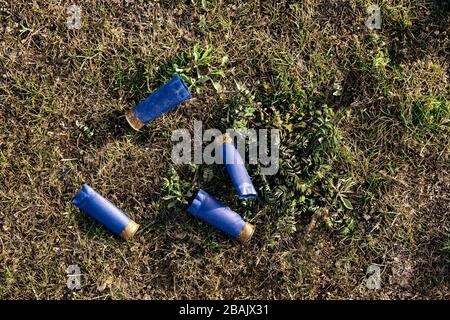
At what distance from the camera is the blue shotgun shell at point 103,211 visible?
3.96 meters

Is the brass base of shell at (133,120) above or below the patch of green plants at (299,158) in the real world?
above

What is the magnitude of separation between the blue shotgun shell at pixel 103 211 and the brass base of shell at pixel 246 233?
667 millimetres

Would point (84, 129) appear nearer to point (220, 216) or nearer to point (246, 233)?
point (220, 216)

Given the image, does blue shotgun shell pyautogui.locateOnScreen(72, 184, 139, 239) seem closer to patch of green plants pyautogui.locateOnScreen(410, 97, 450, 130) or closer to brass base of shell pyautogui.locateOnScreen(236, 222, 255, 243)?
brass base of shell pyautogui.locateOnScreen(236, 222, 255, 243)

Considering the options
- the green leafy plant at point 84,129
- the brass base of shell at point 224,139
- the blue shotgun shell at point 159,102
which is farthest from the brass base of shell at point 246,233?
the green leafy plant at point 84,129

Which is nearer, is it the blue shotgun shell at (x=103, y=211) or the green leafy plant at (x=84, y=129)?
the blue shotgun shell at (x=103, y=211)

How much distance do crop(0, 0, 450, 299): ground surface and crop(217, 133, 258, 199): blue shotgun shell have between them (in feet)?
0.32

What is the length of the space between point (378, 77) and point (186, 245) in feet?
5.30

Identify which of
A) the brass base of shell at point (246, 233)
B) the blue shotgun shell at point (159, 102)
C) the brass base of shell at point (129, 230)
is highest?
the blue shotgun shell at point (159, 102)

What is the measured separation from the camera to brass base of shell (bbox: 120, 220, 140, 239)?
3.98 meters

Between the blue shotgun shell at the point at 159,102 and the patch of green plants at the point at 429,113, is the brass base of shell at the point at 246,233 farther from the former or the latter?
the patch of green plants at the point at 429,113

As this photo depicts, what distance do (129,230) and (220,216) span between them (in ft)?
1.86

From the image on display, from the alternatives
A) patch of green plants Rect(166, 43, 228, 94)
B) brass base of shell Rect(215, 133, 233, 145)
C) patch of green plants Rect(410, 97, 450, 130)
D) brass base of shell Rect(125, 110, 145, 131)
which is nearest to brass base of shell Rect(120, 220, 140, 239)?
brass base of shell Rect(125, 110, 145, 131)

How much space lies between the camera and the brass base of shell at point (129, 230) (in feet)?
13.1
